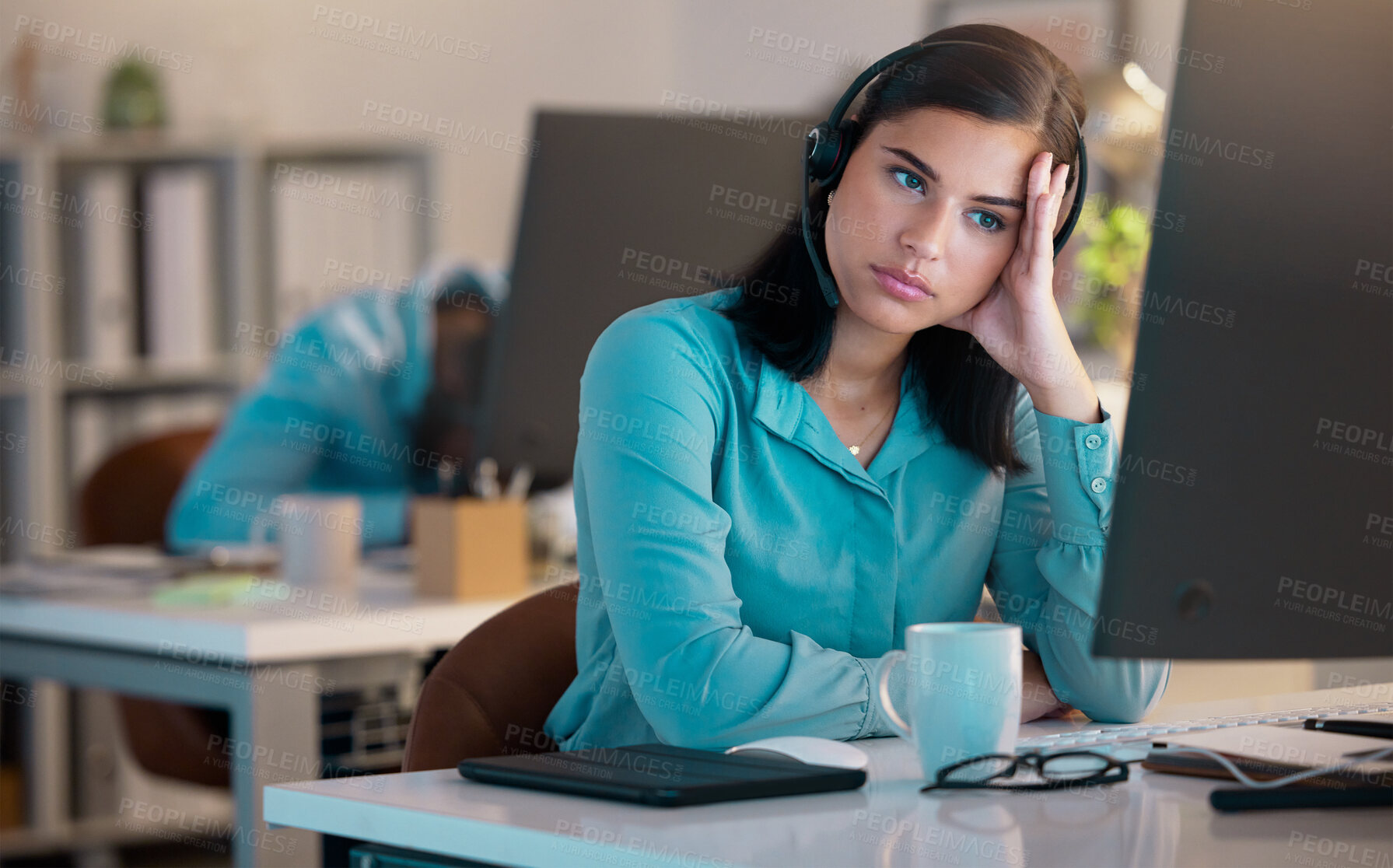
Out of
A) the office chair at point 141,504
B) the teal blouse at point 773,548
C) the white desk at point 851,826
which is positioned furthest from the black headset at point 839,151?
the office chair at point 141,504

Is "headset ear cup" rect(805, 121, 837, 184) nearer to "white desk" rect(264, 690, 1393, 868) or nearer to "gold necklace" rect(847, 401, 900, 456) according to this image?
"gold necklace" rect(847, 401, 900, 456)

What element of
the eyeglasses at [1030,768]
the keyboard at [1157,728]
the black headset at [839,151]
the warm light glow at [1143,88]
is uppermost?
the warm light glow at [1143,88]

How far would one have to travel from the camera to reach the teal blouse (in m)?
1.15

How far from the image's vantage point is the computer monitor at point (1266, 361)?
0.82 metres

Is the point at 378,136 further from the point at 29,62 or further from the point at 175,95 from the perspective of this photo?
the point at 29,62

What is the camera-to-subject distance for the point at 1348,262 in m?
0.85

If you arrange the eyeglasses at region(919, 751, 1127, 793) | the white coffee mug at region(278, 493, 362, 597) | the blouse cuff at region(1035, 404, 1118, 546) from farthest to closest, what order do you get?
the white coffee mug at region(278, 493, 362, 597) → the blouse cuff at region(1035, 404, 1118, 546) → the eyeglasses at region(919, 751, 1127, 793)

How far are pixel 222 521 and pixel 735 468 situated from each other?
5.05 ft

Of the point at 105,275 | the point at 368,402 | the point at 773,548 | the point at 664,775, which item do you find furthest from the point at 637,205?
the point at 105,275

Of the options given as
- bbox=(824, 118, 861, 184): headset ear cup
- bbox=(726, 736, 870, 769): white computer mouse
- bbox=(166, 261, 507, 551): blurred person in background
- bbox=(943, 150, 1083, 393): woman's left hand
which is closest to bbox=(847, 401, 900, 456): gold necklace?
bbox=(943, 150, 1083, 393): woman's left hand

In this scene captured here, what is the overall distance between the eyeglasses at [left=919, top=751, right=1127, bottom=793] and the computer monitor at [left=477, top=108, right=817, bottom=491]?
907 millimetres

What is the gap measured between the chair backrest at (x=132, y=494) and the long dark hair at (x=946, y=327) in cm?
172

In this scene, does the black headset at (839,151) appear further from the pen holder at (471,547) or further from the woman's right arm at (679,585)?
the pen holder at (471,547)

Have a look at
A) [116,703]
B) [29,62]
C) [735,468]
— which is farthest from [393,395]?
[735,468]
